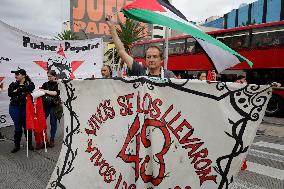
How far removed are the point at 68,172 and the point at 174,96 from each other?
1.28m

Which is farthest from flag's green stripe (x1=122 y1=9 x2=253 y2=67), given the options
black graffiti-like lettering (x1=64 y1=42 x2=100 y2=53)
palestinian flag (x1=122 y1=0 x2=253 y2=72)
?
black graffiti-like lettering (x1=64 y1=42 x2=100 y2=53)

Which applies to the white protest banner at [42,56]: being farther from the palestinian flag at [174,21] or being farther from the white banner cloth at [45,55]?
the palestinian flag at [174,21]

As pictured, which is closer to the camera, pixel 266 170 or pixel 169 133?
pixel 169 133

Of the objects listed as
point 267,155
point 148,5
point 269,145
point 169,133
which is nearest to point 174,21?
point 148,5

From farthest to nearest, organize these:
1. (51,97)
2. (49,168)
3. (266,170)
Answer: (51,97)
(266,170)
(49,168)

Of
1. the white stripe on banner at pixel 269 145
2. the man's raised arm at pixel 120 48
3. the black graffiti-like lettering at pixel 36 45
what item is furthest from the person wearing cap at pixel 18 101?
the white stripe on banner at pixel 269 145

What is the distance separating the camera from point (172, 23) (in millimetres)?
3344

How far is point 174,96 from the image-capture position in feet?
8.87

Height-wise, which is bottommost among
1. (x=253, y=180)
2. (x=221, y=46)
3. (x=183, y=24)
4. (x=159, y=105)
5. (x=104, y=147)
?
(x=253, y=180)

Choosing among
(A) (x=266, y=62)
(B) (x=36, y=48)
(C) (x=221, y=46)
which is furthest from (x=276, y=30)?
(C) (x=221, y=46)

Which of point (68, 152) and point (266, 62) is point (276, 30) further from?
point (68, 152)

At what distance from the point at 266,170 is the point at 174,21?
3.46 m

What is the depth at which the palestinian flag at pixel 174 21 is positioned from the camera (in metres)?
3.36

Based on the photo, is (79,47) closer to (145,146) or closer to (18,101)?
(18,101)
